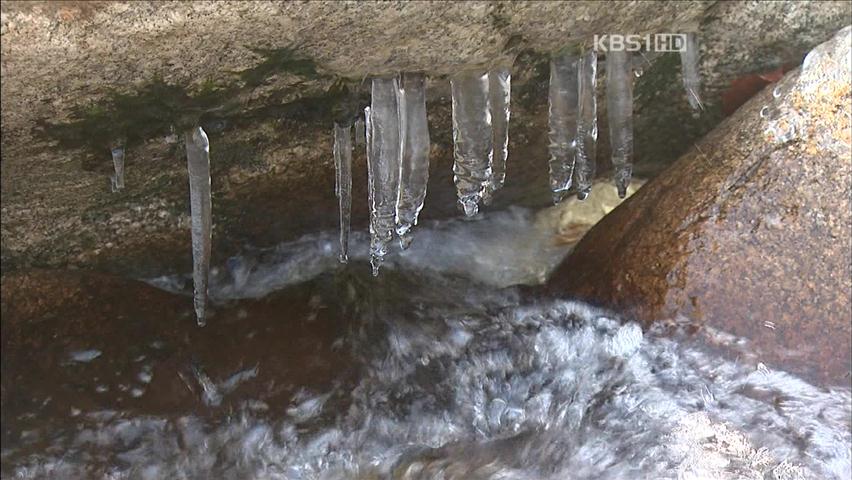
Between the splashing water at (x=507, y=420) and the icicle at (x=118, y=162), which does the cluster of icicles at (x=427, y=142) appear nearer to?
the icicle at (x=118, y=162)

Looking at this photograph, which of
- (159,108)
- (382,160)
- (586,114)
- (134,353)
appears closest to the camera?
(159,108)

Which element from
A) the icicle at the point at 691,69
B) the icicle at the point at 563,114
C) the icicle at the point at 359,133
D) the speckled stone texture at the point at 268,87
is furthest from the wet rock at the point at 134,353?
the icicle at the point at 691,69

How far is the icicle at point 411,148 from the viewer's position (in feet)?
8.22

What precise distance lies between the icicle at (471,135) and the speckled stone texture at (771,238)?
51cm

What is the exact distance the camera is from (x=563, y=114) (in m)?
2.76

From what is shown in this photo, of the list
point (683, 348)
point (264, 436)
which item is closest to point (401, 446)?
point (264, 436)

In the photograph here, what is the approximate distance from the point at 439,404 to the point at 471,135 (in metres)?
0.85

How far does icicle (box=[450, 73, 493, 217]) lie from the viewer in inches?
101

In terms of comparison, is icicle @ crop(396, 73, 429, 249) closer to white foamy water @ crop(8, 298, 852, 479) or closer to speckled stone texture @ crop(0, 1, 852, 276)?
speckled stone texture @ crop(0, 1, 852, 276)

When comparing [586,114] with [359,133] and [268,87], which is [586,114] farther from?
[268,87]

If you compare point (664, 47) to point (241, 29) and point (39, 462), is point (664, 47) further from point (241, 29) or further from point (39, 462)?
point (39, 462)

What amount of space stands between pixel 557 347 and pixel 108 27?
165 cm

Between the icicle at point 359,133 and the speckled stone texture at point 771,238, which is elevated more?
the icicle at point 359,133

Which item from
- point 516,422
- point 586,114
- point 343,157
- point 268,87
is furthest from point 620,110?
point 268,87
